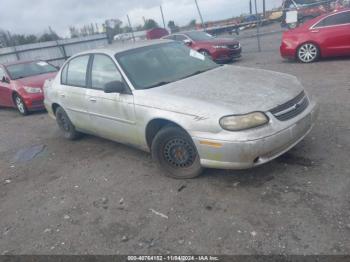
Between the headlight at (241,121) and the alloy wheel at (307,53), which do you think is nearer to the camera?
the headlight at (241,121)

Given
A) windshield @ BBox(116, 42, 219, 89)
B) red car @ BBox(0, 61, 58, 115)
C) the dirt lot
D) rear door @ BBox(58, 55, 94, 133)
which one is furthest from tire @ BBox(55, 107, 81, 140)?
red car @ BBox(0, 61, 58, 115)

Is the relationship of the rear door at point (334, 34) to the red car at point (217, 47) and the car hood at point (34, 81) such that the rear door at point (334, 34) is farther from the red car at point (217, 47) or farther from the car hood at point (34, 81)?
the car hood at point (34, 81)

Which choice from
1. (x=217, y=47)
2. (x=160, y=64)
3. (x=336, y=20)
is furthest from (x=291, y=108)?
(x=217, y=47)

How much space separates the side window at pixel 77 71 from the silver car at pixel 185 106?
0.7 inches

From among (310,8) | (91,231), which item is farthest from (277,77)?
(310,8)

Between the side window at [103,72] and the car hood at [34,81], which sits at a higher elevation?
the side window at [103,72]

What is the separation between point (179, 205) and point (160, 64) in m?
2.04

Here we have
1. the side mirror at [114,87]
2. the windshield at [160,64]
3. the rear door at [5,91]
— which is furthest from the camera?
the rear door at [5,91]

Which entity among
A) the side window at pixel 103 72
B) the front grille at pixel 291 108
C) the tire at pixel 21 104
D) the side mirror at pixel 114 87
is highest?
the side window at pixel 103 72

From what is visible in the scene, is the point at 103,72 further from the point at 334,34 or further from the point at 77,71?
the point at 334,34

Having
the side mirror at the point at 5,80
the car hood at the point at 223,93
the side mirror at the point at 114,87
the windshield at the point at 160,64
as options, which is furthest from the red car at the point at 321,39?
the side mirror at the point at 5,80

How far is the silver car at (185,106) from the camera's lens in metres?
3.37

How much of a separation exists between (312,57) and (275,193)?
25.8 feet

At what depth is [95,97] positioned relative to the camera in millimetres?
4742
